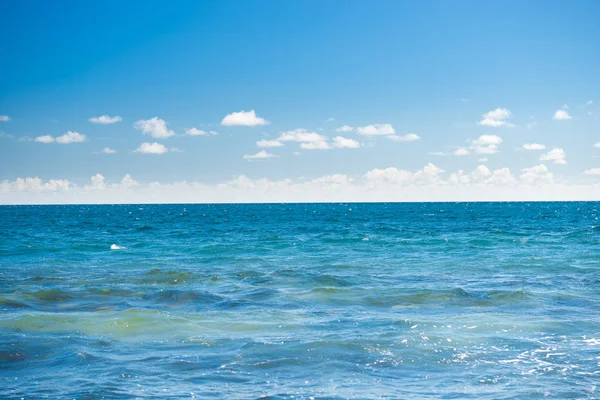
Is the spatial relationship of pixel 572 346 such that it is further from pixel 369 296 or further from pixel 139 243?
pixel 139 243

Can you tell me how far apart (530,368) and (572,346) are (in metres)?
1.98

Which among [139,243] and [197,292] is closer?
[197,292]

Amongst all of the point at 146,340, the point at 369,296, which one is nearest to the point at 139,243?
the point at 369,296

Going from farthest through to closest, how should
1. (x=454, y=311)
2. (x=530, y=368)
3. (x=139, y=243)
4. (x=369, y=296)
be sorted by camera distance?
(x=139, y=243) < (x=369, y=296) < (x=454, y=311) < (x=530, y=368)

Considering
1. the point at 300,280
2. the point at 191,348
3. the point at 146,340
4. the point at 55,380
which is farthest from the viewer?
the point at 300,280

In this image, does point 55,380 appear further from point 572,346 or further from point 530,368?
point 572,346

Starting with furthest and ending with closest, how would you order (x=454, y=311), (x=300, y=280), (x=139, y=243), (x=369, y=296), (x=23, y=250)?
(x=139, y=243) → (x=23, y=250) → (x=300, y=280) → (x=369, y=296) → (x=454, y=311)

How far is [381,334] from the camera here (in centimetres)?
1131

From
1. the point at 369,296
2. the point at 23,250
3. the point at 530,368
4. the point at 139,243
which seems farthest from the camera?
the point at 139,243

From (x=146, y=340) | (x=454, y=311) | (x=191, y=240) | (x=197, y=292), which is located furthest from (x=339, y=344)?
(x=191, y=240)

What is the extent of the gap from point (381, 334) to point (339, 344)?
1.29 meters

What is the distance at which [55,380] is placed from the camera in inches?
328

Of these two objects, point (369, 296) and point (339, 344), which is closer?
point (339, 344)

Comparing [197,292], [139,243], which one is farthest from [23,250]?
[197,292]
